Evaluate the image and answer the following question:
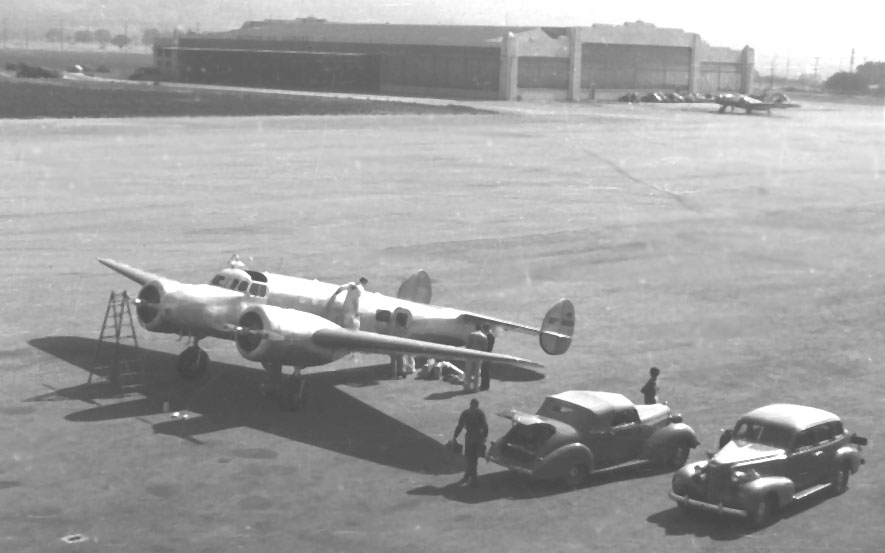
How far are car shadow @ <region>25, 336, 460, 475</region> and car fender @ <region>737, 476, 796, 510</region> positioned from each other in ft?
20.9

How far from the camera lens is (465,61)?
17225 cm

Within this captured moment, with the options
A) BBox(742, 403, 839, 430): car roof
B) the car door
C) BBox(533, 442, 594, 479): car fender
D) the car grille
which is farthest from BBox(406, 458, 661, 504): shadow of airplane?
the car door

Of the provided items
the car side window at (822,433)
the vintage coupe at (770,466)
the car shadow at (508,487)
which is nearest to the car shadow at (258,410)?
the car shadow at (508,487)

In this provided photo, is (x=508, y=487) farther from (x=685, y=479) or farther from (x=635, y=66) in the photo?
(x=635, y=66)

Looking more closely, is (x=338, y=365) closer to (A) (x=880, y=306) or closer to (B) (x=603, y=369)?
(B) (x=603, y=369)

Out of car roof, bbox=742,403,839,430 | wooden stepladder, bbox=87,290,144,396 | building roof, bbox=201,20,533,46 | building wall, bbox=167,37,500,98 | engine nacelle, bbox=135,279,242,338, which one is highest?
building roof, bbox=201,20,533,46

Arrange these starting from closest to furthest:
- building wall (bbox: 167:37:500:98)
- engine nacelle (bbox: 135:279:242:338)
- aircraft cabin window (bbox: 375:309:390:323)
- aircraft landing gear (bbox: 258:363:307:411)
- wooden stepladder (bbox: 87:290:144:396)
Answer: aircraft landing gear (bbox: 258:363:307:411)
engine nacelle (bbox: 135:279:242:338)
wooden stepladder (bbox: 87:290:144:396)
aircraft cabin window (bbox: 375:309:390:323)
building wall (bbox: 167:37:500:98)

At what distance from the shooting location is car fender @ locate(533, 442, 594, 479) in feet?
76.8

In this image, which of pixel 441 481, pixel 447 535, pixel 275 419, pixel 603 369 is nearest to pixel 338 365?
pixel 275 419

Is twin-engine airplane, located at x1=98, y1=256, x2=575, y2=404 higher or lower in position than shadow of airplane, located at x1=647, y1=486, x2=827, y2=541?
higher

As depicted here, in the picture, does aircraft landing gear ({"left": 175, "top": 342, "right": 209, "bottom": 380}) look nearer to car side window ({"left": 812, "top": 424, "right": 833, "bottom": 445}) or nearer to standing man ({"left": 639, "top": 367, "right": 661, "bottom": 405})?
standing man ({"left": 639, "top": 367, "right": 661, "bottom": 405})

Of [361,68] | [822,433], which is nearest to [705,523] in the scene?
[822,433]

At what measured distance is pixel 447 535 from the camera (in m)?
21.3

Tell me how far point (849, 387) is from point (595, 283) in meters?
15.6
